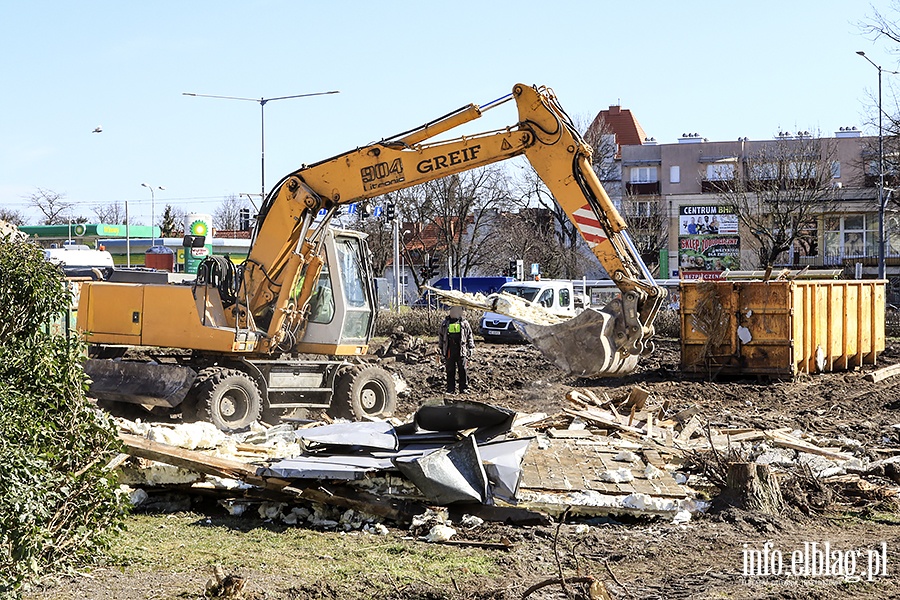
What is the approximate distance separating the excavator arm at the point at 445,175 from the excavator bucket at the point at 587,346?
0.04ft

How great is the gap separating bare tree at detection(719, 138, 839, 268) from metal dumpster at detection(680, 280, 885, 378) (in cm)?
2975

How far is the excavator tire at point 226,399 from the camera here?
13.5 m

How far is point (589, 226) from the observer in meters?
12.4

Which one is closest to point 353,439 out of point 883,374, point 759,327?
point 759,327

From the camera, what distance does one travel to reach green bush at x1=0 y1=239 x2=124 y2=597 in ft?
17.3

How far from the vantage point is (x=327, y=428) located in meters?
10.6

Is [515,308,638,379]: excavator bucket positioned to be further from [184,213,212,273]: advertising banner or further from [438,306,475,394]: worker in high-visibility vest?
[184,213,212,273]: advertising banner

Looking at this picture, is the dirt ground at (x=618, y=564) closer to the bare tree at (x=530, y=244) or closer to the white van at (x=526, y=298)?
the white van at (x=526, y=298)

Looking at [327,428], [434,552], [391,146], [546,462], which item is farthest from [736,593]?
[391,146]

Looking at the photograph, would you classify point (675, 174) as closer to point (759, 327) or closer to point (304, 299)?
point (759, 327)

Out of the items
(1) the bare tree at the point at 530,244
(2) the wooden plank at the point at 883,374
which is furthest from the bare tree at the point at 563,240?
(2) the wooden plank at the point at 883,374

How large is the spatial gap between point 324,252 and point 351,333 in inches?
52.3

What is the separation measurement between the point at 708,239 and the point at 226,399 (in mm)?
45943

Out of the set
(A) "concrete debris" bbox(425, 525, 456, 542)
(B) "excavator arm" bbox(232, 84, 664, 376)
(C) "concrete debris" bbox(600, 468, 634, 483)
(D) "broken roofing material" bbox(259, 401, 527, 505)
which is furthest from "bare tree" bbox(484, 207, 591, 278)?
(A) "concrete debris" bbox(425, 525, 456, 542)
